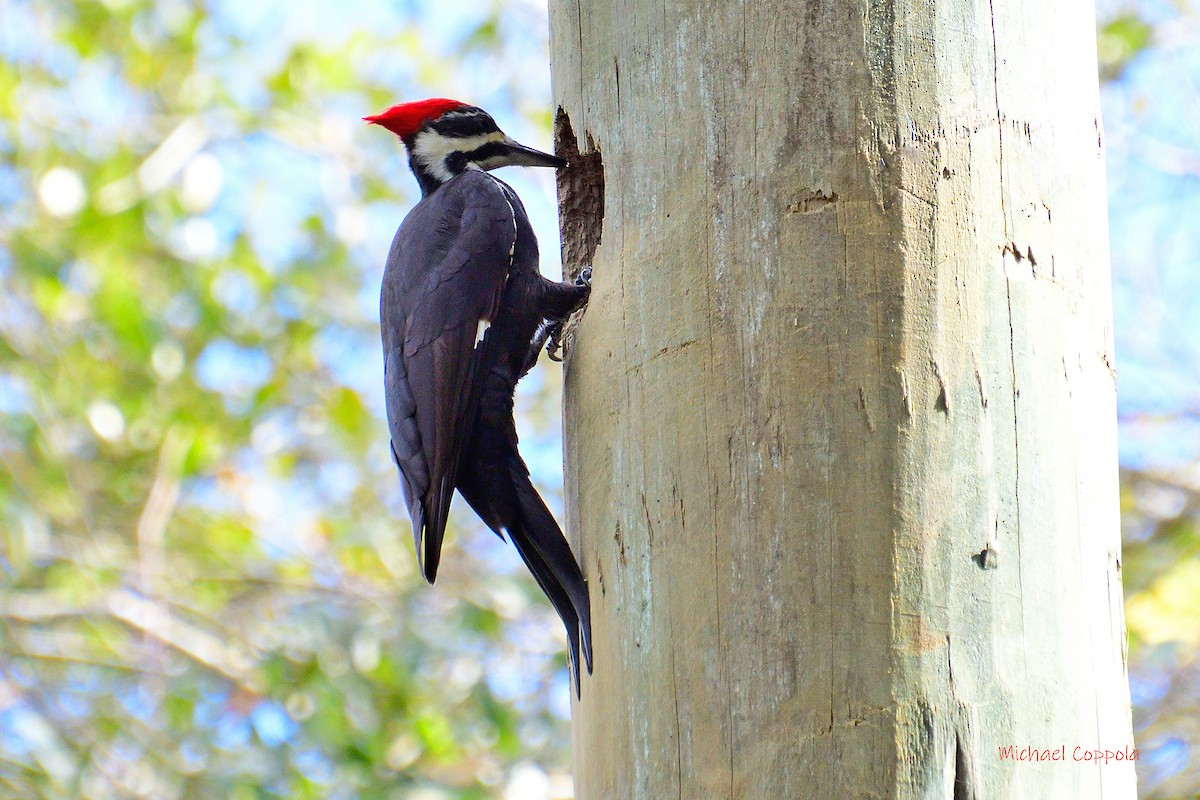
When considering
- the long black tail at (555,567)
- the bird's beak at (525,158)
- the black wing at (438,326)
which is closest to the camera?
the long black tail at (555,567)

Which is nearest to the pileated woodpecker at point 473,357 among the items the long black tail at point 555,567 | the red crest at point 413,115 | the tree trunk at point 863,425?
the long black tail at point 555,567

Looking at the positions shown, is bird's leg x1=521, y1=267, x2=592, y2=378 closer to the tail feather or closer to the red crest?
the tail feather

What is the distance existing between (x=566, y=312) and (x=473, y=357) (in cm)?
26

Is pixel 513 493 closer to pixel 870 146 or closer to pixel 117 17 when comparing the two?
pixel 870 146

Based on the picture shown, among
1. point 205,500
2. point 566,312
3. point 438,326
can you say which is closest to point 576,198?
point 566,312

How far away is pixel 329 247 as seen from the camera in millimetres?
5977

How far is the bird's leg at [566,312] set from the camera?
2562 millimetres

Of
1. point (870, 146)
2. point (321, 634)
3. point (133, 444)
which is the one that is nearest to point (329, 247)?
point (133, 444)

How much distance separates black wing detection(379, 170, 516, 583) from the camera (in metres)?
2.32

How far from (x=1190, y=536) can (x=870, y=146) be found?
436 centimetres

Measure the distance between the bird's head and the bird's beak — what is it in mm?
19

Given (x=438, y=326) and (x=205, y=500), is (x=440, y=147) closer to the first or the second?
(x=438, y=326)

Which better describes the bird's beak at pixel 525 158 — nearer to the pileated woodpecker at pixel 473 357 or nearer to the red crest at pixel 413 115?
the pileated woodpecker at pixel 473 357

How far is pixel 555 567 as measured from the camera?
2053mm
